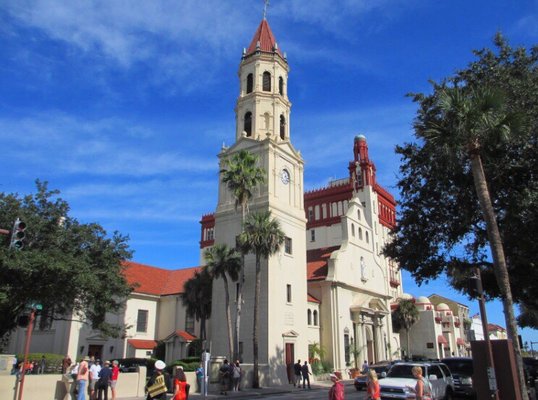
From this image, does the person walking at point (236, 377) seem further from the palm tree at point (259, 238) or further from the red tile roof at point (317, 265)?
the red tile roof at point (317, 265)

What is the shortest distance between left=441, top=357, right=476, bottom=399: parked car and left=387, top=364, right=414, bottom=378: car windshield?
4.09 meters

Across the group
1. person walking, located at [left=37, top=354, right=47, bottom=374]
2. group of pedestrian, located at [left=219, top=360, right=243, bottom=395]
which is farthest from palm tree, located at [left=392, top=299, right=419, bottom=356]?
person walking, located at [left=37, top=354, right=47, bottom=374]

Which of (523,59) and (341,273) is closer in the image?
(523,59)

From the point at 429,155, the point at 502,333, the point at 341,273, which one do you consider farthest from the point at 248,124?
the point at 502,333

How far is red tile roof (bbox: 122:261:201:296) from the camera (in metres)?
49.5

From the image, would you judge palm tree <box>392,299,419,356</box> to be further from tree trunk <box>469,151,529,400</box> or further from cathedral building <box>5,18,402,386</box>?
tree trunk <box>469,151,529,400</box>

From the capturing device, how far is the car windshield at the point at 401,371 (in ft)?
57.7

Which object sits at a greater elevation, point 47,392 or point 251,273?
point 251,273

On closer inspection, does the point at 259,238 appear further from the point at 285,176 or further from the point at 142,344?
the point at 142,344

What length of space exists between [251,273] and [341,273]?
13.4 metres

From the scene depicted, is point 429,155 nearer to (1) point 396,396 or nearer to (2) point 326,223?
(1) point 396,396

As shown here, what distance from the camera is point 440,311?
75.2m

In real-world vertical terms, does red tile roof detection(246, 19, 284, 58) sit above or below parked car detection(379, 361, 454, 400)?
above

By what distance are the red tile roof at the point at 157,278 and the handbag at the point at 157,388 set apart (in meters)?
38.5
